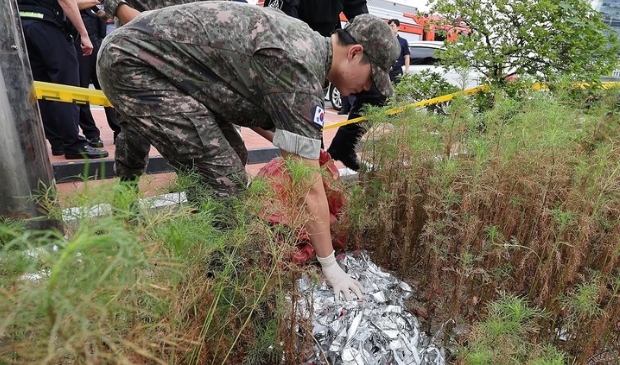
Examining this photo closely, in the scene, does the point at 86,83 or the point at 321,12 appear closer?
the point at 321,12

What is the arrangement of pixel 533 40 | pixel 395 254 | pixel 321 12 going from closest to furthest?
A: pixel 395 254
pixel 533 40
pixel 321 12

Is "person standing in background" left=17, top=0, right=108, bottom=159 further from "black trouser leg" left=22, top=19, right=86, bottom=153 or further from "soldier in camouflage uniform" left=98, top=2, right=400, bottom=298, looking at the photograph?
"soldier in camouflage uniform" left=98, top=2, right=400, bottom=298

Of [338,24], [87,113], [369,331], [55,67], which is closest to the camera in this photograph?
[369,331]

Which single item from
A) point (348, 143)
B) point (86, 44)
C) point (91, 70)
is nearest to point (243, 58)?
point (348, 143)

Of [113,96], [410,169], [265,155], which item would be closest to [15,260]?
[113,96]

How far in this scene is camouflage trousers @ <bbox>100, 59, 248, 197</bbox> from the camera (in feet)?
6.64

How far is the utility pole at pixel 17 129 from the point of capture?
1.95m

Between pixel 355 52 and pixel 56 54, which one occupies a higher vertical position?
pixel 355 52

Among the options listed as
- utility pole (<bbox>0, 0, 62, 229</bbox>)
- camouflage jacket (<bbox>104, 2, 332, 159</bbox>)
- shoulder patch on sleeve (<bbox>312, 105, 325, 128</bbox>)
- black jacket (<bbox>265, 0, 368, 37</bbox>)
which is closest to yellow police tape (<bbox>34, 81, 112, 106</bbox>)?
utility pole (<bbox>0, 0, 62, 229</bbox>)

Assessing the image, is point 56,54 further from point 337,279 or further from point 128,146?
point 337,279

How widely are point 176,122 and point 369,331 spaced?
1.21 metres

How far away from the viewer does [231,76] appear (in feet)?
6.68

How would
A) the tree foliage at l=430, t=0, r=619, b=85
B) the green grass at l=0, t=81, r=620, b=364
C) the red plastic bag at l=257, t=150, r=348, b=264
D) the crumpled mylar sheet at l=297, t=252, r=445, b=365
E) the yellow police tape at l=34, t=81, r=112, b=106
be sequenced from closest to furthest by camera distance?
1. the green grass at l=0, t=81, r=620, b=364
2. the crumpled mylar sheet at l=297, t=252, r=445, b=365
3. the red plastic bag at l=257, t=150, r=348, b=264
4. the yellow police tape at l=34, t=81, r=112, b=106
5. the tree foliage at l=430, t=0, r=619, b=85

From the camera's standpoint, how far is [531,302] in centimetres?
176
